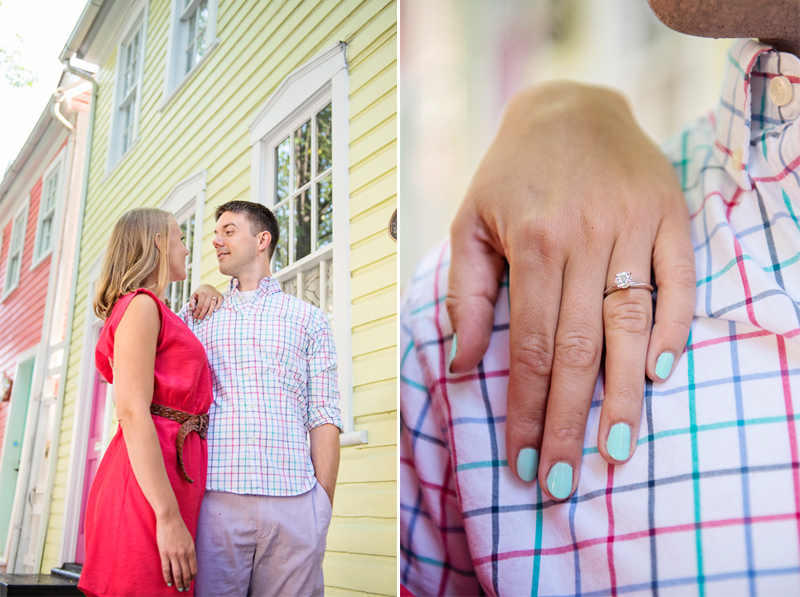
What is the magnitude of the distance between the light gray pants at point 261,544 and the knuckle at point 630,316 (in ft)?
2.35

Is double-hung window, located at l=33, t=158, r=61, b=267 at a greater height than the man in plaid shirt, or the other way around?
double-hung window, located at l=33, t=158, r=61, b=267

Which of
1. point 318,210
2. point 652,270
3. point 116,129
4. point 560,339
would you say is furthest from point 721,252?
point 116,129

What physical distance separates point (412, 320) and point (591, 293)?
0.39m

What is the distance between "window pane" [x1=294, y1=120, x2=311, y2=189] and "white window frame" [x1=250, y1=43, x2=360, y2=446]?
0.10 ft

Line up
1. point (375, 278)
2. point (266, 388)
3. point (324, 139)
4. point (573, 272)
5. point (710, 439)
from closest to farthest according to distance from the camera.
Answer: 1. point (710, 439)
2. point (573, 272)
3. point (266, 388)
4. point (375, 278)
5. point (324, 139)

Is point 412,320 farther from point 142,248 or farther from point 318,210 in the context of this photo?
point 142,248

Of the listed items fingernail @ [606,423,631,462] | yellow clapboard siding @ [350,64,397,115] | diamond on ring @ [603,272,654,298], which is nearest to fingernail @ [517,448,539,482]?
fingernail @ [606,423,631,462]

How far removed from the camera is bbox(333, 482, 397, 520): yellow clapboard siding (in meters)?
1.22

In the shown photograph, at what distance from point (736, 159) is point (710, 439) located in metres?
0.36

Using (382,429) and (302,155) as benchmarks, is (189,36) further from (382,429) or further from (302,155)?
(382,429)

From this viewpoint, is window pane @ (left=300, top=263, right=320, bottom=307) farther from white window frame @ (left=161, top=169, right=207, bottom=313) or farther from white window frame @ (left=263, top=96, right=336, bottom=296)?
white window frame @ (left=161, top=169, right=207, bottom=313)

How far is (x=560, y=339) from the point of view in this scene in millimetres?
814

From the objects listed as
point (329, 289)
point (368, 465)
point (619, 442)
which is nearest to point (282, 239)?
point (329, 289)

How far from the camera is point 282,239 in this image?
1.33 metres
